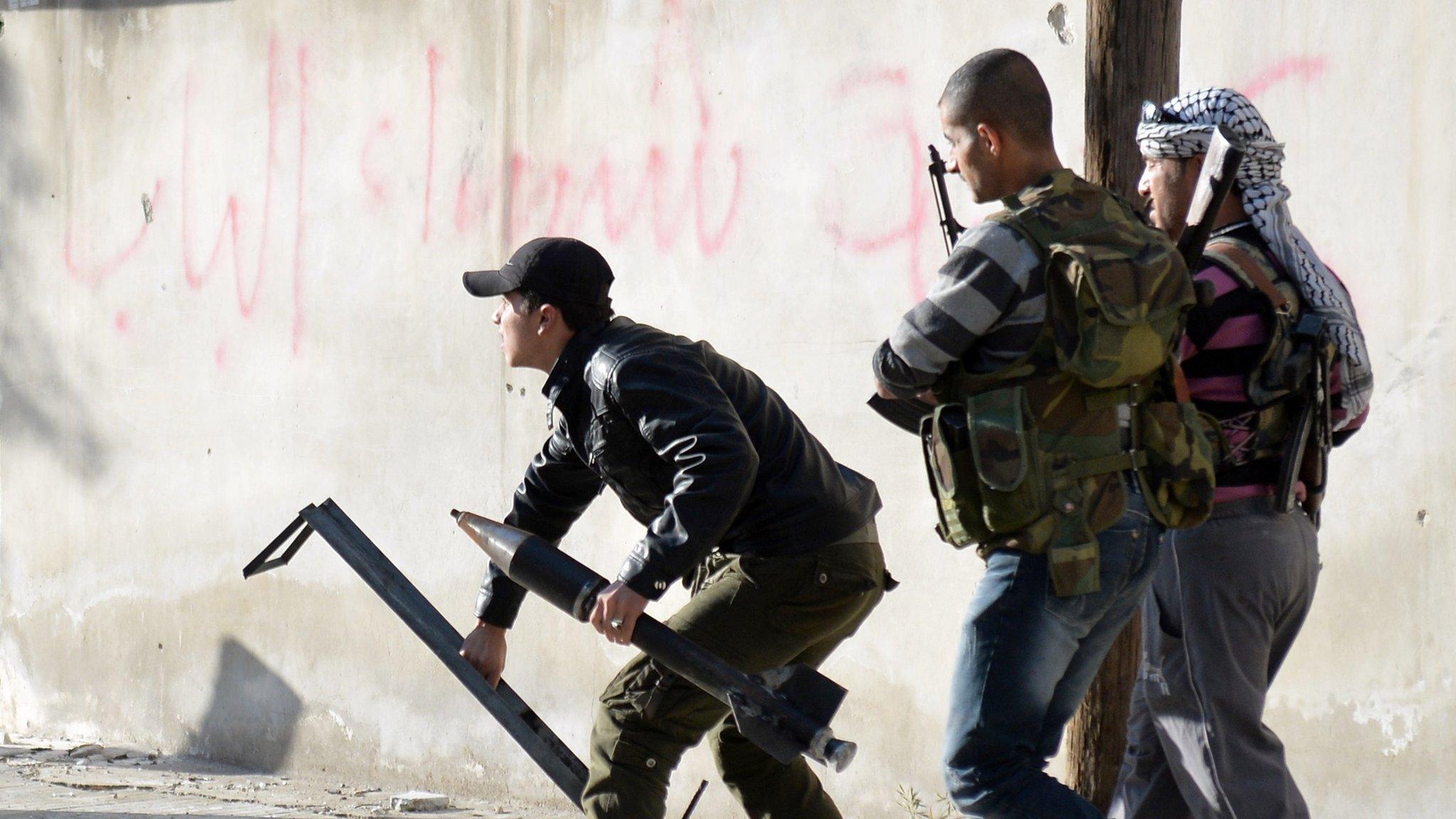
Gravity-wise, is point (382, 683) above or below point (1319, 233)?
below

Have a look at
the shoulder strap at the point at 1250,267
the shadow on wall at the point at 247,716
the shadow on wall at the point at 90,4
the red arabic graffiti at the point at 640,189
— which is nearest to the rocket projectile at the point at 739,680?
the shoulder strap at the point at 1250,267

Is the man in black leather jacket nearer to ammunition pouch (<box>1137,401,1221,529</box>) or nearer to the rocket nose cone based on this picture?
the rocket nose cone

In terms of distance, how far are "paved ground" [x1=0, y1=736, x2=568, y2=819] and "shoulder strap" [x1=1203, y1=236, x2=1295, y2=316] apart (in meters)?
3.00

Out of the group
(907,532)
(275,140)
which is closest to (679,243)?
(907,532)

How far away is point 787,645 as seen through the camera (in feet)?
10.4

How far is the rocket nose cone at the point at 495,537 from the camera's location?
3148 millimetres

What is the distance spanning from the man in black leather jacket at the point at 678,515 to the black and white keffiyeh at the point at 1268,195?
0.93 m

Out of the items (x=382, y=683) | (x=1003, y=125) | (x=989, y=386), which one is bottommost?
(x=382, y=683)

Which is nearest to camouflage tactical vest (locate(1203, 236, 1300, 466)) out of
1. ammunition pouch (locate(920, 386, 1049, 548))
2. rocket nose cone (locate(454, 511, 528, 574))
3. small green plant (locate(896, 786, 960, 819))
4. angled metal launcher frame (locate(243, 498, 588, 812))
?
ammunition pouch (locate(920, 386, 1049, 548))

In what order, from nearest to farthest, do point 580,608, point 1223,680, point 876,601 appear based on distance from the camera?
point 1223,680 < point 580,608 < point 876,601

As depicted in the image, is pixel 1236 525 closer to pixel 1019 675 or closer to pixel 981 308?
pixel 1019 675

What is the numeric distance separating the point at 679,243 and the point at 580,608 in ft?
6.57

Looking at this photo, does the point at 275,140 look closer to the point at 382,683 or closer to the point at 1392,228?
the point at 382,683

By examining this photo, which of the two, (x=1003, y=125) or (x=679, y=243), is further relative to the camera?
(x=679, y=243)
